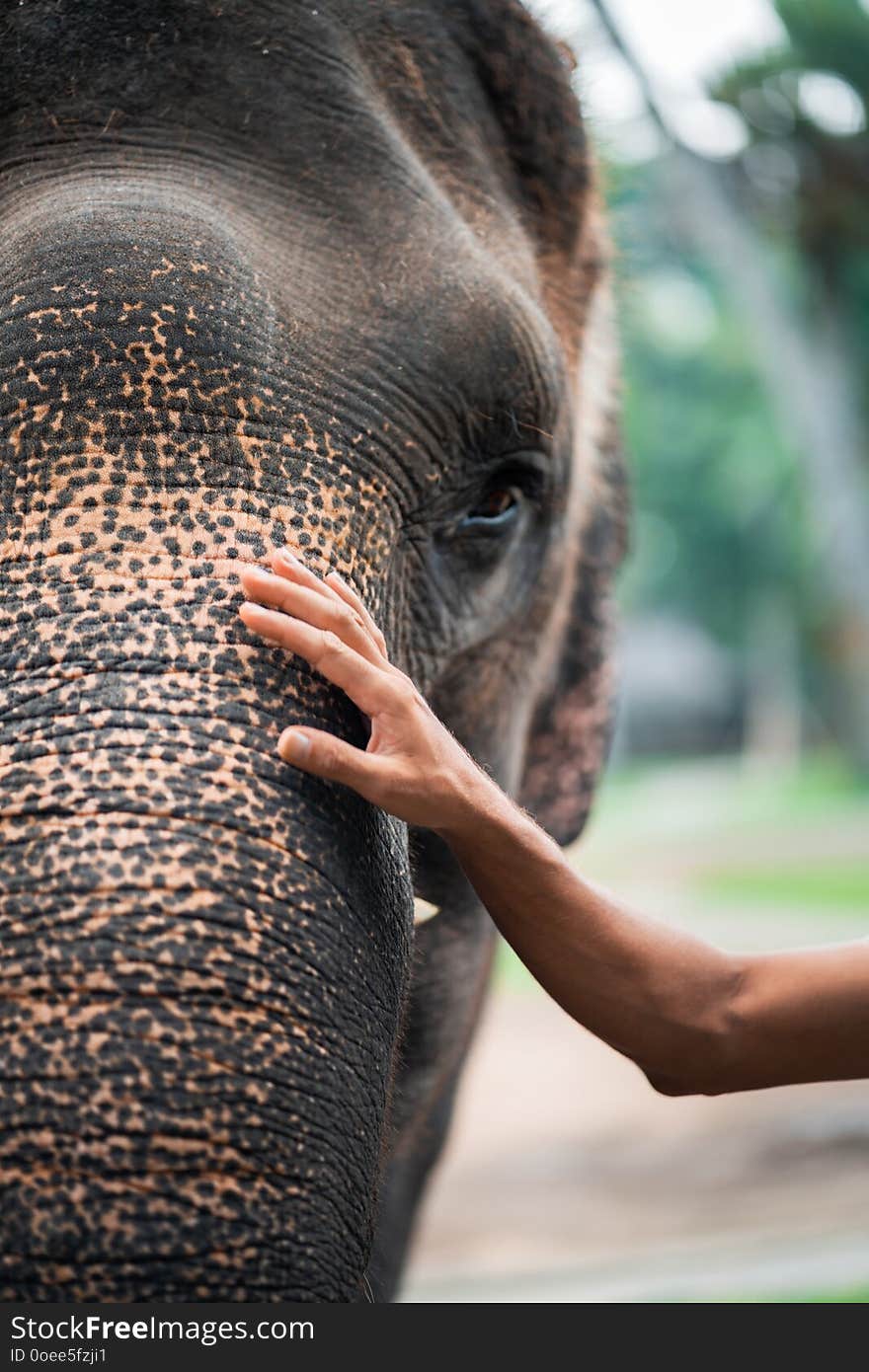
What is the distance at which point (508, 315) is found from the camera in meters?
2.20

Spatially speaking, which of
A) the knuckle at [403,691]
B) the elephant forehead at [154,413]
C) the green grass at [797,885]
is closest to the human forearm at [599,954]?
the knuckle at [403,691]

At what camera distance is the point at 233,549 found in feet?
5.66

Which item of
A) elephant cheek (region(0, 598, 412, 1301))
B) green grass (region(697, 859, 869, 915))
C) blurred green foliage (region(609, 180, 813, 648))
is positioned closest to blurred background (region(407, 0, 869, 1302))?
green grass (region(697, 859, 869, 915))

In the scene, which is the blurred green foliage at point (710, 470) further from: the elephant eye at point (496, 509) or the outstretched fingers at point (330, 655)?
the outstretched fingers at point (330, 655)

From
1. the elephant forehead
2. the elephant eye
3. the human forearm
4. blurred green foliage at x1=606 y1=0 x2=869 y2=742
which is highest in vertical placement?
blurred green foliage at x1=606 y1=0 x2=869 y2=742

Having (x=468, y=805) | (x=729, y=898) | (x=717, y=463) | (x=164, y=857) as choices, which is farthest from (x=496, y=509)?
(x=717, y=463)

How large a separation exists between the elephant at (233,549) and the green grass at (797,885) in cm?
1079

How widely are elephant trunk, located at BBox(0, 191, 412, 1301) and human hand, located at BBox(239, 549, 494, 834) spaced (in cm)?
4

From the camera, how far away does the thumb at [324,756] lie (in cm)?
160

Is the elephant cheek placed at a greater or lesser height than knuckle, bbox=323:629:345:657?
lesser

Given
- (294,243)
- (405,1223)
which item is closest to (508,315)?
(294,243)

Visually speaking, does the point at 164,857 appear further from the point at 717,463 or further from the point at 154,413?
the point at 717,463

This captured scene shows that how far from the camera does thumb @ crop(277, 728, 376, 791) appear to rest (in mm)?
1596

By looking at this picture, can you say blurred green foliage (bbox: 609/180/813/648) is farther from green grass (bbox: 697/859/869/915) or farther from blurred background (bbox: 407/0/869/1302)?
green grass (bbox: 697/859/869/915)
